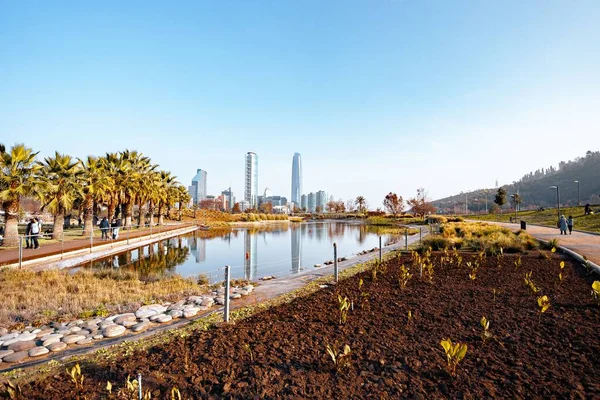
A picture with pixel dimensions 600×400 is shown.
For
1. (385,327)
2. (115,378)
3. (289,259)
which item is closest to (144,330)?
(115,378)

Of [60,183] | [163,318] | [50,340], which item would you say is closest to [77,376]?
[50,340]

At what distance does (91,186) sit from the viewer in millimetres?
22266

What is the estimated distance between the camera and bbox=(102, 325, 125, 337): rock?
5.95 metres

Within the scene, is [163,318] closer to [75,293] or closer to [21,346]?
[21,346]

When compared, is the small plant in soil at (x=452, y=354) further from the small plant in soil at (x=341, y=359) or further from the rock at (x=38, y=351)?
the rock at (x=38, y=351)

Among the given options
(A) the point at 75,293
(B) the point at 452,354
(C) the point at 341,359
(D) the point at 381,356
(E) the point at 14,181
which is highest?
(E) the point at 14,181

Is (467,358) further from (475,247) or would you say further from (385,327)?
(475,247)

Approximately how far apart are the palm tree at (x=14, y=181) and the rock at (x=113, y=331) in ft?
49.6

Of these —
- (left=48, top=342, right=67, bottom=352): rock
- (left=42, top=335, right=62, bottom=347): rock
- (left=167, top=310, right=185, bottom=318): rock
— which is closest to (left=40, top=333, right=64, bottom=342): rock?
(left=42, top=335, right=62, bottom=347): rock

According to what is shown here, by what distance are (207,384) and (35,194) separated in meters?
19.2

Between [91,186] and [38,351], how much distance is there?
20225mm

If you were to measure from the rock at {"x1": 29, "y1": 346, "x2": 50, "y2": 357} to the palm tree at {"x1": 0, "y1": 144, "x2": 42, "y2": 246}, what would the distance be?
15.2m

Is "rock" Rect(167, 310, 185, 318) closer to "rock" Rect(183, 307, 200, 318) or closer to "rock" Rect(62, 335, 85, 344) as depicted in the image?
"rock" Rect(183, 307, 200, 318)

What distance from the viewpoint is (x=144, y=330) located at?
628 cm
